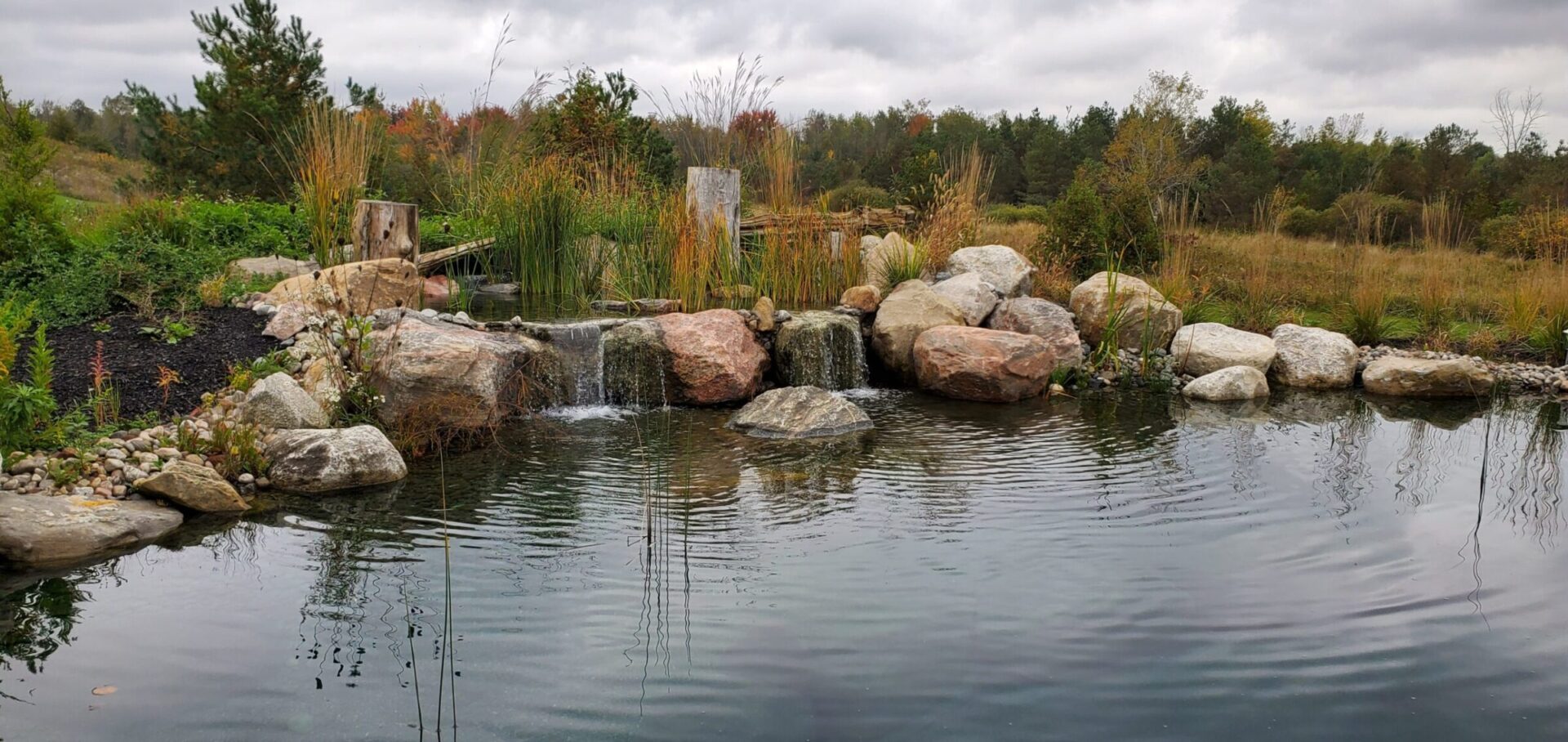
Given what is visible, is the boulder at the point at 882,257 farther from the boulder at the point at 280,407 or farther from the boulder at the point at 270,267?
the boulder at the point at 280,407

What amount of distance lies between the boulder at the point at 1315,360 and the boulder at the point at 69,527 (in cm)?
832

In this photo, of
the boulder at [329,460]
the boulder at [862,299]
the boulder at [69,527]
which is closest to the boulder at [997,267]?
the boulder at [862,299]

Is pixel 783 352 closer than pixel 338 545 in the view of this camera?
No

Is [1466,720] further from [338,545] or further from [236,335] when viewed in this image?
[236,335]

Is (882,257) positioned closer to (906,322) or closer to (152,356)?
(906,322)

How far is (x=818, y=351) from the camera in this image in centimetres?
800

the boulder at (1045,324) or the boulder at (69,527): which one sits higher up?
the boulder at (1045,324)

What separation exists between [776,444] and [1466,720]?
394 cm

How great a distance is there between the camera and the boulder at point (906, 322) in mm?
8281

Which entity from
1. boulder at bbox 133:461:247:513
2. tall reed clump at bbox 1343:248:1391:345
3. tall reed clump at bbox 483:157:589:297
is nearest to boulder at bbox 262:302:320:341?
boulder at bbox 133:461:247:513

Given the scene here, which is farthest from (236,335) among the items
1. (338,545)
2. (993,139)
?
(993,139)

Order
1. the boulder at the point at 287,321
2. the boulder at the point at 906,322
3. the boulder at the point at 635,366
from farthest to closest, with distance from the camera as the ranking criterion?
the boulder at the point at 906,322, the boulder at the point at 635,366, the boulder at the point at 287,321

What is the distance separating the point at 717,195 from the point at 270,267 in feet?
13.3

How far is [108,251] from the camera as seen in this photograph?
770 cm
